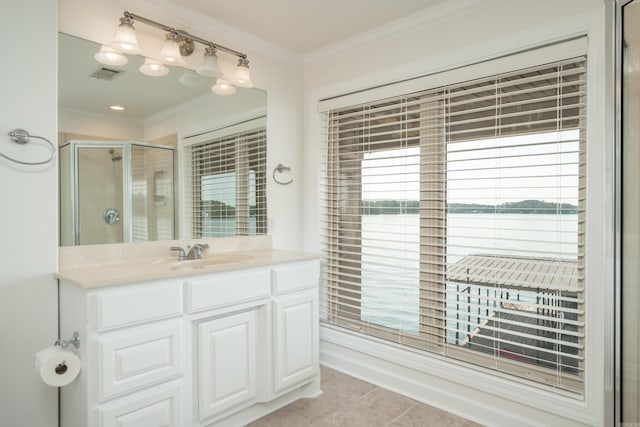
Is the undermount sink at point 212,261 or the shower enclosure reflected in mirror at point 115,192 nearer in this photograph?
the shower enclosure reflected in mirror at point 115,192

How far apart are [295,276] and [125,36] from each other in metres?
1.58

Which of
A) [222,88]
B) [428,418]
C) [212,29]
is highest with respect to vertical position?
[212,29]

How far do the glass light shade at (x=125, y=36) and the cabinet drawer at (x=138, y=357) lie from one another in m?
1.42

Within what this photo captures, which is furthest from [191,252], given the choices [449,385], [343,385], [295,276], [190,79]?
[449,385]

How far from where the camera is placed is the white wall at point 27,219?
162cm

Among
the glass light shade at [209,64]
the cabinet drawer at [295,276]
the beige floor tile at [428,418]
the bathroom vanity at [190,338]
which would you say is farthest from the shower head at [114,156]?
the beige floor tile at [428,418]

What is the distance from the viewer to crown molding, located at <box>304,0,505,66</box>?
2.17 metres

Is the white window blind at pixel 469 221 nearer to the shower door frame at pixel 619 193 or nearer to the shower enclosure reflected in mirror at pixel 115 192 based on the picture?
the shower door frame at pixel 619 193

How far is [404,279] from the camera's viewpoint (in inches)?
99.5

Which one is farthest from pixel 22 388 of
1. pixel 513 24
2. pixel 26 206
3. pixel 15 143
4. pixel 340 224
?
pixel 513 24

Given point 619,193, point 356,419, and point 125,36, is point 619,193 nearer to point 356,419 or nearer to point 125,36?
point 356,419

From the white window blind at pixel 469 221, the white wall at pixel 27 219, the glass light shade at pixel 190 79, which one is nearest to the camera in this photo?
the white wall at pixel 27 219

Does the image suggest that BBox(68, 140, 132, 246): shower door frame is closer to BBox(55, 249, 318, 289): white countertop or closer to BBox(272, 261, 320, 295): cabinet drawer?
BBox(55, 249, 318, 289): white countertop

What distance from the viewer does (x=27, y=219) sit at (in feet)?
5.51
